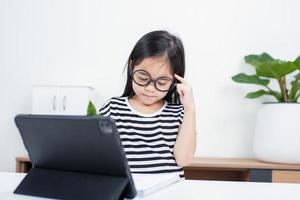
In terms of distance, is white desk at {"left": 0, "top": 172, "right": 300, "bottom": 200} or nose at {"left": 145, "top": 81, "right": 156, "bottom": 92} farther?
nose at {"left": 145, "top": 81, "right": 156, "bottom": 92}

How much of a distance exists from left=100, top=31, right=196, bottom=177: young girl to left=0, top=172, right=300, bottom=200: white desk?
31cm

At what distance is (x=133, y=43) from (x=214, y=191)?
81.2 inches

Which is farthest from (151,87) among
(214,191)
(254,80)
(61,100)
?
(61,100)

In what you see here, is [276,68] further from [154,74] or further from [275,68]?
[154,74]

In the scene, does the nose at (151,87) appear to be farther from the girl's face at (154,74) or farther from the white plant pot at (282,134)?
the white plant pot at (282,134)

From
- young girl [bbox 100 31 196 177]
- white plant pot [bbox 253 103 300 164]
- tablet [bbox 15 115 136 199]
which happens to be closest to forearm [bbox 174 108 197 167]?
→ young girl [bbox 100 31 196 177]

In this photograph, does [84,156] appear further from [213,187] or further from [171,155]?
[171,155]

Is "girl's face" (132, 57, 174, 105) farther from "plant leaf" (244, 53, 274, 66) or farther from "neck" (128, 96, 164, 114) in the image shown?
"plant leaf" (244, 53, 274, 66)

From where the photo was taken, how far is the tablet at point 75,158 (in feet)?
1.82

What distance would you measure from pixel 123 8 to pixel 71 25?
439 mm

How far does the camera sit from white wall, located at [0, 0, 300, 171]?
2521 millimetres

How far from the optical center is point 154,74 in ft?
3.58

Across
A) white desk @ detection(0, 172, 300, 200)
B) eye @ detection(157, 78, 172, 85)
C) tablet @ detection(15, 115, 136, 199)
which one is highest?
eye @ detection(157, 78, 172, 85)

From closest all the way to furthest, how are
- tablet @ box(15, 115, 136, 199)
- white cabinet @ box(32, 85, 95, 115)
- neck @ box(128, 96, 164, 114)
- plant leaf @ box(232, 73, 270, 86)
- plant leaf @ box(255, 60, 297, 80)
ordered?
tablet @ box(15, 115, 136, 199), neck @ box(128, 96, 164, 114), plant leaf @ box(255, 60, 297, 80), plant leaf @ box(232, 73, 270, 86), white cabinet @ box(32, 85, 95, 115)
